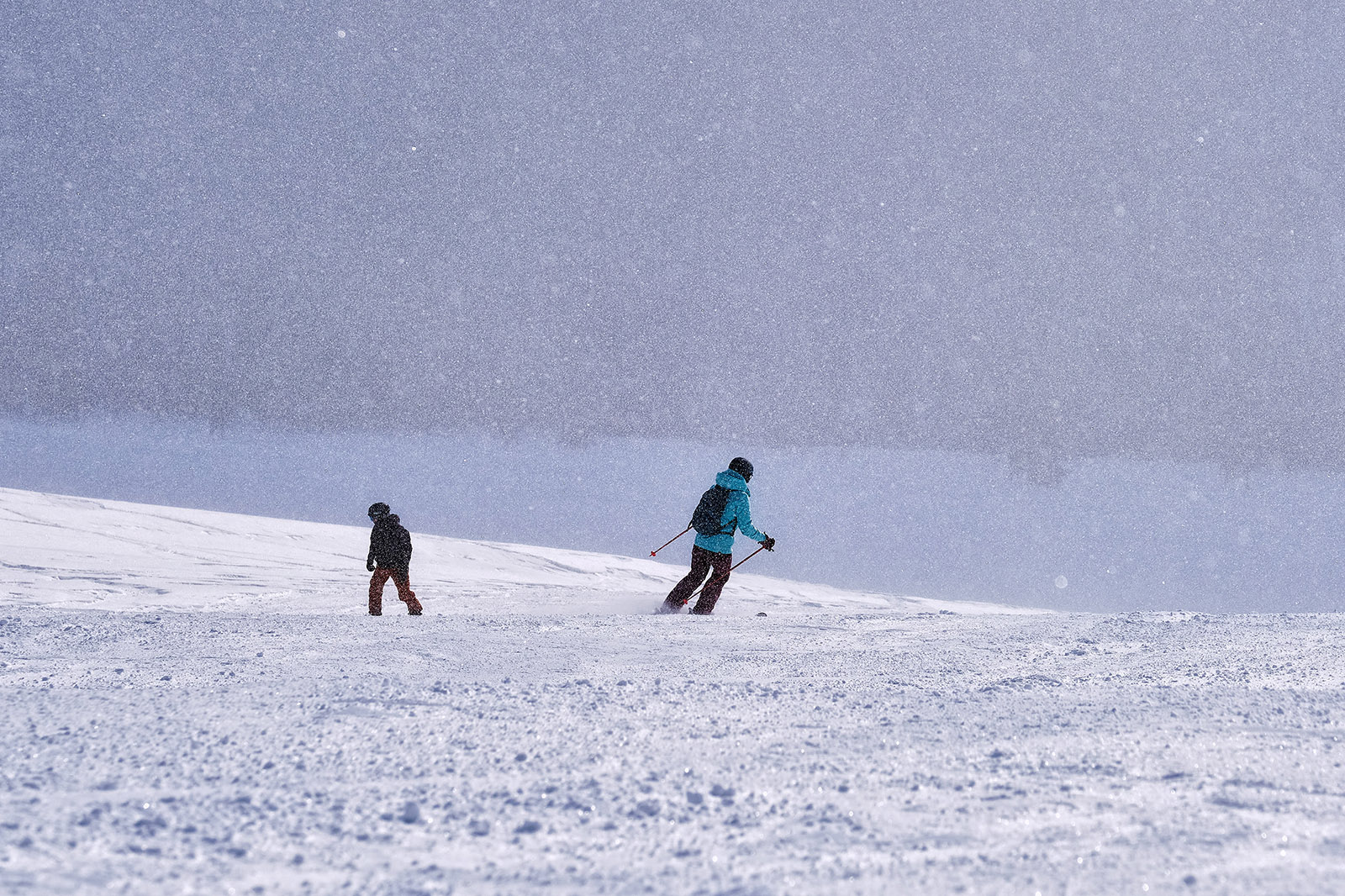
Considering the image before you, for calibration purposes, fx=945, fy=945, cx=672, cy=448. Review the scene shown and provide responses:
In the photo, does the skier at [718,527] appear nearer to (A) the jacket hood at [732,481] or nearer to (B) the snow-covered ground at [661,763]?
(A) the jacket hood at [732,481]

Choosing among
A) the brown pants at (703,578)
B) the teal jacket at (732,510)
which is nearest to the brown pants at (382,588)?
the brown pants at (703,578)

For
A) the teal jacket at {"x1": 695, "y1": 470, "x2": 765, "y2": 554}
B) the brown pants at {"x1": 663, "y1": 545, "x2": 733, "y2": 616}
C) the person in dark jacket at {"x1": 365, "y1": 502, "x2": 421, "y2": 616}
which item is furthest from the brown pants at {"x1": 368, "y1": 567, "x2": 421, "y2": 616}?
the teal jacket at {"x1": 695, "y1": 470, "x2": 765, "y2": 554}

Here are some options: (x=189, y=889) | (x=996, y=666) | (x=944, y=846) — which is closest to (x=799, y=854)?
(x=944, y=846)

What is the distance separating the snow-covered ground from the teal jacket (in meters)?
2.94

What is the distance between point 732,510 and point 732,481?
12.0 inches

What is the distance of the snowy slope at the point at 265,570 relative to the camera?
39.8 ft

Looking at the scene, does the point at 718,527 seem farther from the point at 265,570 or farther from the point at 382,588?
the point at 265,570

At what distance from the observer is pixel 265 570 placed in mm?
18125

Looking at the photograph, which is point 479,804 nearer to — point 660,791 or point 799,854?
point 660,791

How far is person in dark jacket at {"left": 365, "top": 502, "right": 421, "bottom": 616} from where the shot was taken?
10344 mm

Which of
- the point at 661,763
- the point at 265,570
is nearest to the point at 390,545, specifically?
the point at 661,763

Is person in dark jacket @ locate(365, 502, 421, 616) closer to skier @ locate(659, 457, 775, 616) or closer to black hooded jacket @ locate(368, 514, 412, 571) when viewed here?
black hooded jacket @ locate(368, 514, 412, 571)

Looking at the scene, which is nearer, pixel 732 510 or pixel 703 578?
pixel 732 510

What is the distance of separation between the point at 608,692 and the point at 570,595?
30.4 feet
